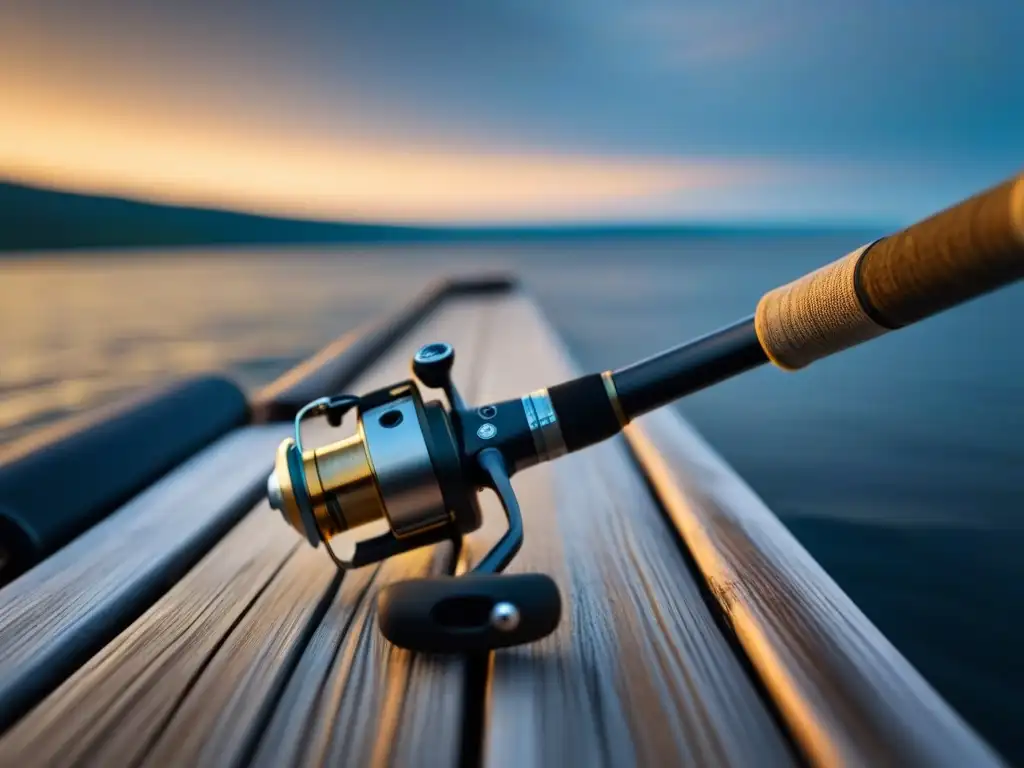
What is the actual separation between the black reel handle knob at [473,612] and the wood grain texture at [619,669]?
5 centimetres

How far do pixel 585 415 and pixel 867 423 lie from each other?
323cm

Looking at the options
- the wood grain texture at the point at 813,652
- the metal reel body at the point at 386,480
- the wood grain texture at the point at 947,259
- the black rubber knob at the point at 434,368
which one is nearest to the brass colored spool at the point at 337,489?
the metal reel body at the point at 386,480

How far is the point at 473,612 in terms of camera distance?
2.92 feet

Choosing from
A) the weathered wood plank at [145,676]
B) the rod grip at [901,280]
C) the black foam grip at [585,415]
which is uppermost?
the rod grip at [901,280]

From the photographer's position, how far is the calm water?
191cm

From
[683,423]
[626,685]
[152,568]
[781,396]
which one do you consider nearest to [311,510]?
[152,568]

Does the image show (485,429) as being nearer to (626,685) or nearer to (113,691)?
(626,685)

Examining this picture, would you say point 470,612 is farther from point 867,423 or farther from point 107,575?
point 867,423

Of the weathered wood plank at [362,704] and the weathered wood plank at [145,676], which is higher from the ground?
the weathered wood plank at [145,676]

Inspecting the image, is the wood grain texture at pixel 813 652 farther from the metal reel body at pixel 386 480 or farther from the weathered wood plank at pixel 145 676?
the weathered wood plank at pixel 145 676

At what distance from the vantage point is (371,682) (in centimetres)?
89

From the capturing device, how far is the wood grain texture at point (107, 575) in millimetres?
954

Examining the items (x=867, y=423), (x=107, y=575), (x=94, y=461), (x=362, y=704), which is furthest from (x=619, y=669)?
(x=867, y=423)

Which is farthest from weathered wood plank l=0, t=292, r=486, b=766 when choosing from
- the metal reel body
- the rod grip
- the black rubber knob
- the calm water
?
the calm water
